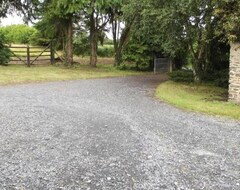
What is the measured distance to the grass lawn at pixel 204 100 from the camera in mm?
8739

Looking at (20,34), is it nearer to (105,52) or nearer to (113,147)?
(105,52)

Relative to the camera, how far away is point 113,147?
5.44 meters

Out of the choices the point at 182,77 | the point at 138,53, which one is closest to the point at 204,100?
the point at 182,77

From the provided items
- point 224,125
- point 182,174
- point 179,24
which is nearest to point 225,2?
point 179,24

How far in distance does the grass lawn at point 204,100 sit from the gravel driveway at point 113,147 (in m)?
0.57

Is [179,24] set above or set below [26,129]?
above

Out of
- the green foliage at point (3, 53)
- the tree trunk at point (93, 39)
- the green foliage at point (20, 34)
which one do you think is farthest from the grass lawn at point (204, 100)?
→ the green foliage at point (20, 34)

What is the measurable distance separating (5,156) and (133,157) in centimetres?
206

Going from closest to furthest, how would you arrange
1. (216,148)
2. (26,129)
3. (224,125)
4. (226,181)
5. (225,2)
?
(226,181) → (216,148) → (26,129) → (224,125) → (225,2)

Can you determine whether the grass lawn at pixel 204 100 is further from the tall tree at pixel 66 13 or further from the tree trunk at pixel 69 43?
the tree trunk at pixel 69 43

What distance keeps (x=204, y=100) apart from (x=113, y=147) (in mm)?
6055

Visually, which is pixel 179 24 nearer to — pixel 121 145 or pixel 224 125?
pixel 224 125

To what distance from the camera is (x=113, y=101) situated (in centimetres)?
1011

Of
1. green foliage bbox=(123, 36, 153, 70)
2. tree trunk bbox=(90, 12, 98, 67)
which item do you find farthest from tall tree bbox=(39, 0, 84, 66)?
green foliage bbox=(123, 36, 153, 70)
